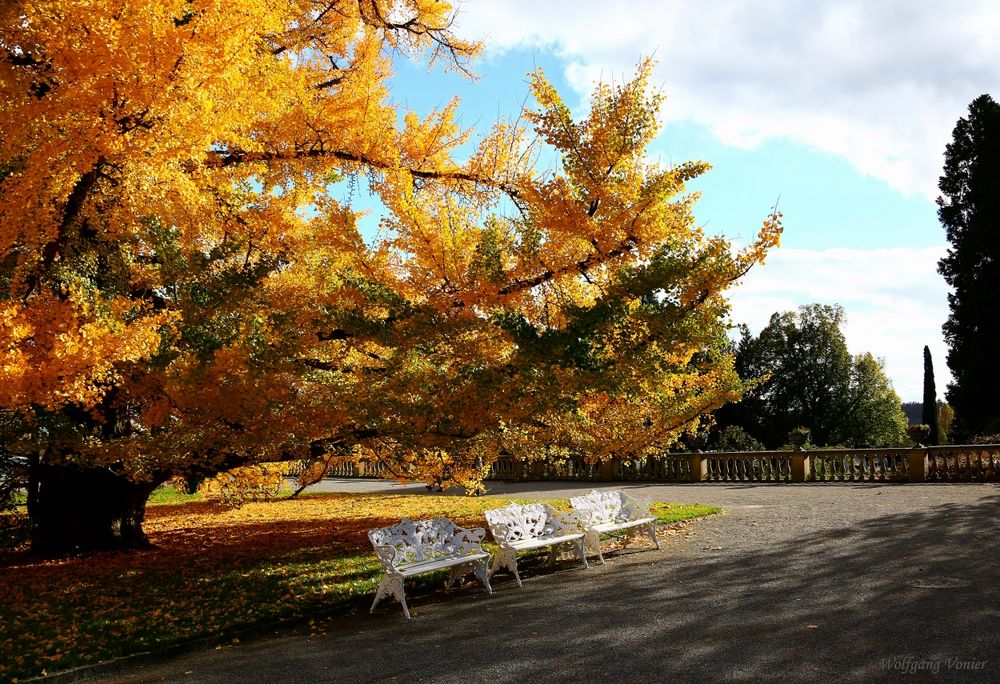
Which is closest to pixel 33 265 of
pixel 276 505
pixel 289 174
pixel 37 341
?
pixel 37 341

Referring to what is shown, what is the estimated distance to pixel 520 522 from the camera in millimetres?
9031

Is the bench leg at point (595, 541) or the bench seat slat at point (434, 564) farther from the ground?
the bench seat slat at point (434, 564)

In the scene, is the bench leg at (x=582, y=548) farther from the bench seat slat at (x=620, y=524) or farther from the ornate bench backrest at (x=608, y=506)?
the ornate bench backrest at (x=608, y=506)

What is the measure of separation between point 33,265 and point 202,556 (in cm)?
481

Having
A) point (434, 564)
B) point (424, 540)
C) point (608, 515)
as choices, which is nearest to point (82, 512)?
point (424, 540)

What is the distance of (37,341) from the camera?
6.94 meters

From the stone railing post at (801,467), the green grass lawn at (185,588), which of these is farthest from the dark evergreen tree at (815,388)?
the green grass lawn at (185,588)

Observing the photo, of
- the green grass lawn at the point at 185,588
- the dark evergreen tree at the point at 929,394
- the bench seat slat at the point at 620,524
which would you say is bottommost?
the green grass lawn at the point at 185,588

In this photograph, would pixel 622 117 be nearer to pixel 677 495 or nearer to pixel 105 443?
pixel 105 443

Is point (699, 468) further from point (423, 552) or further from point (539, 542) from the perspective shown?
point (423, 552)

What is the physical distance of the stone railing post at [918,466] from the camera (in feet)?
57.2

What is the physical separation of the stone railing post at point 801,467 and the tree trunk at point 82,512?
15204 millimetres

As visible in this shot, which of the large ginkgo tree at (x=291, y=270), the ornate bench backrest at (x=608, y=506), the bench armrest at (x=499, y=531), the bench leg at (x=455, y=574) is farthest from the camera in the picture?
the ornate bench backrest at (x=608, y=506)

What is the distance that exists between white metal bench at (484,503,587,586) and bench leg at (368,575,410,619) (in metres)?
1.47
